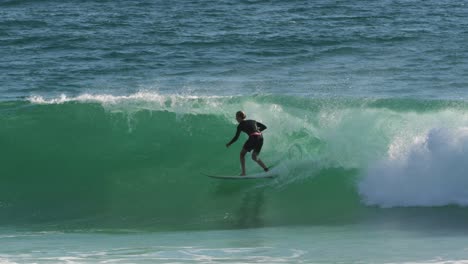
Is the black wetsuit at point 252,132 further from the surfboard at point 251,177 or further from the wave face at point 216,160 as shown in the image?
the wave face at point 216,160

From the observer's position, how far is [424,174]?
14.8m

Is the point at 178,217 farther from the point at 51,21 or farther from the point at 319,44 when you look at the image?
the point at 51,21

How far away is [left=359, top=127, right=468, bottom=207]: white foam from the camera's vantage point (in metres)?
14.4

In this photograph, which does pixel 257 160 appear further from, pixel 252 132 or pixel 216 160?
pixel 216 160

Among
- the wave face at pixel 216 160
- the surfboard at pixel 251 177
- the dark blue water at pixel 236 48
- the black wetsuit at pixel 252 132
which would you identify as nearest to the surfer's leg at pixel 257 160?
the black wetsuit at pixel 252 132

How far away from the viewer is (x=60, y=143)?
1706cm

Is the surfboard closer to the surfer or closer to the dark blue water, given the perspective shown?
the surfer

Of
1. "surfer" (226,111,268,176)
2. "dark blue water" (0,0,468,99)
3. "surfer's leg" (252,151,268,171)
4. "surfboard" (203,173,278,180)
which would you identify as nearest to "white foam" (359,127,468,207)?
"surfboard" (203,173,278,180)

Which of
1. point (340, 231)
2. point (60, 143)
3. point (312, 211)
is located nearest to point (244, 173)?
point (312, 211)

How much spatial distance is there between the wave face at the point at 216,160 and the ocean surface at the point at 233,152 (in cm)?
4

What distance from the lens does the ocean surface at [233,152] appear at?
12.4 meters

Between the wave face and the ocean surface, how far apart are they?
0.12 feet

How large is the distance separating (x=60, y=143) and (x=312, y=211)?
553 centimetres

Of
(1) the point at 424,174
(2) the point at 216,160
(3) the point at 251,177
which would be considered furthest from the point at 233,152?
(1) the point at 424,174
